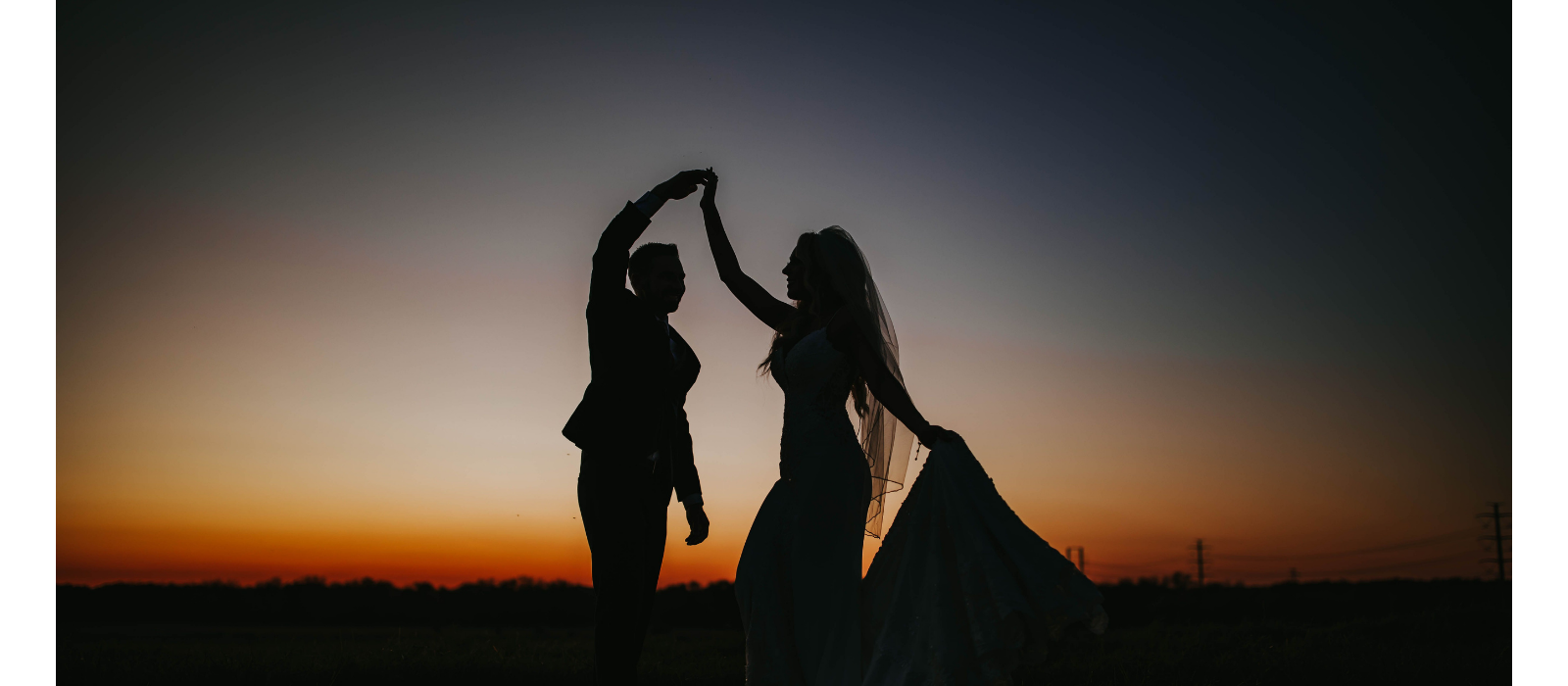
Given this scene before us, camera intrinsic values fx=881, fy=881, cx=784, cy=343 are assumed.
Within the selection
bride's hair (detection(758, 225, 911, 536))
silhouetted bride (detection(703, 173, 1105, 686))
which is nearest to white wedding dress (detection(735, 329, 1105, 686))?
silhouetted bride (detection(703, 173, 1105, 686))

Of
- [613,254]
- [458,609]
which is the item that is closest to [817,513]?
[613,254]

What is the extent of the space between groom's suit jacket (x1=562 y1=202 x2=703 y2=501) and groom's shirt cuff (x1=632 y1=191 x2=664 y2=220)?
59 mm

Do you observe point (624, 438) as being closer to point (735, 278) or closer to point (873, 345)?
point (873, 345)

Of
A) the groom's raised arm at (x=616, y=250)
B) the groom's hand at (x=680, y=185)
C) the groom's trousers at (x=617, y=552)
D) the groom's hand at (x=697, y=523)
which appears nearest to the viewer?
the groom's trousers at (x=617, y=552)

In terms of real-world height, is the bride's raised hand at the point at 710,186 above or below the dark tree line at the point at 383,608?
above

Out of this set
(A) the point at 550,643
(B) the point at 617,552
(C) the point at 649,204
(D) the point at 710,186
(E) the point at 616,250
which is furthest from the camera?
(A) the point at 550,643

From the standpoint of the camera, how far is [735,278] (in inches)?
265

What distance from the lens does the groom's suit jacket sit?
190 inches

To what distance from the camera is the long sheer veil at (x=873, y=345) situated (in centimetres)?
557

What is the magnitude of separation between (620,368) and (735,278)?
1990 mm

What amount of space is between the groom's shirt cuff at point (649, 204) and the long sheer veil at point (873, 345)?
112 centimetres

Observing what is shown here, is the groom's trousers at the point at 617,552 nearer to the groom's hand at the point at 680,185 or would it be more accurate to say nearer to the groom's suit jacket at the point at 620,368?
the groom's suit jacket at the point at 620,368

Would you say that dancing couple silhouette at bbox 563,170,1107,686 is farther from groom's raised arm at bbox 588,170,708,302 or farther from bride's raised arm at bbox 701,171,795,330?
bride's raised arm at bbox 701,171,795,330

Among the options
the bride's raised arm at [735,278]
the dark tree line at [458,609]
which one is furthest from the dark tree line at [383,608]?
the bride's raised arm at [735,278]
